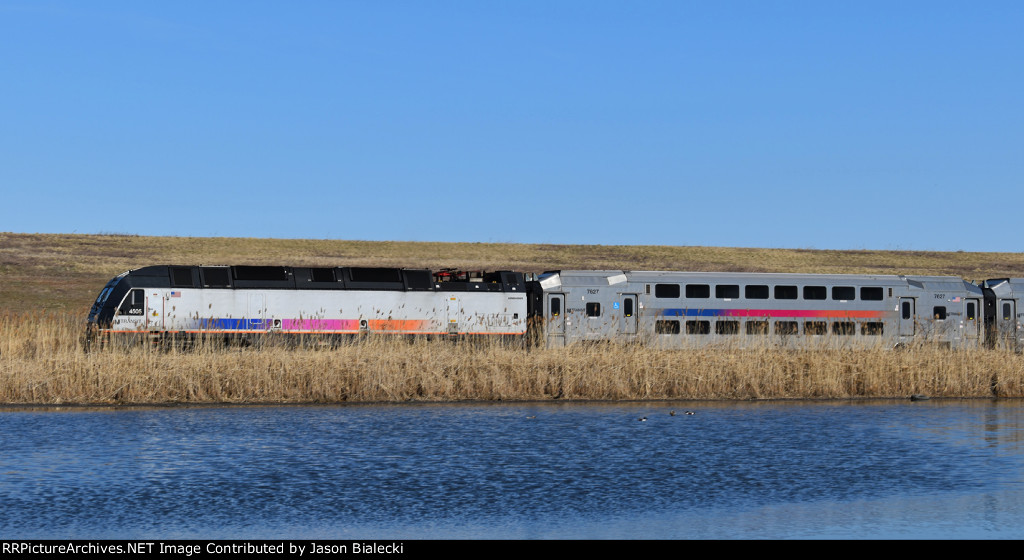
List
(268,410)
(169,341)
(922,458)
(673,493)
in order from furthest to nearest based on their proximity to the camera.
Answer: (169,341)
(268,410)
(922,458)
(673,493)

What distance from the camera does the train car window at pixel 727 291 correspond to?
4456 centimetres

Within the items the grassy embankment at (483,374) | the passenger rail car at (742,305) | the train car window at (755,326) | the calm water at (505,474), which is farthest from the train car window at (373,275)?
the calm water at (505,474)

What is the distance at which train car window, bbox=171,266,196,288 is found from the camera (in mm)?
39750

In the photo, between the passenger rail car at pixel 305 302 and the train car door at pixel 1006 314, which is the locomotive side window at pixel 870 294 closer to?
the train car door at pixel 1006 314

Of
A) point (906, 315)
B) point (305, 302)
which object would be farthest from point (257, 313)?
point (906, 315)

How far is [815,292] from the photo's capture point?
45.3 m

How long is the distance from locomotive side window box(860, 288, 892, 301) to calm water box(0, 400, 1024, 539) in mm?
23364

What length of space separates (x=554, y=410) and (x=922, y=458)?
27.9 ft

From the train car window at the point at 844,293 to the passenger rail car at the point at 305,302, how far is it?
490 inches

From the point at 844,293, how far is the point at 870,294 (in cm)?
98

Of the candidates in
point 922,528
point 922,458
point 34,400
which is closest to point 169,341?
point 34,400
